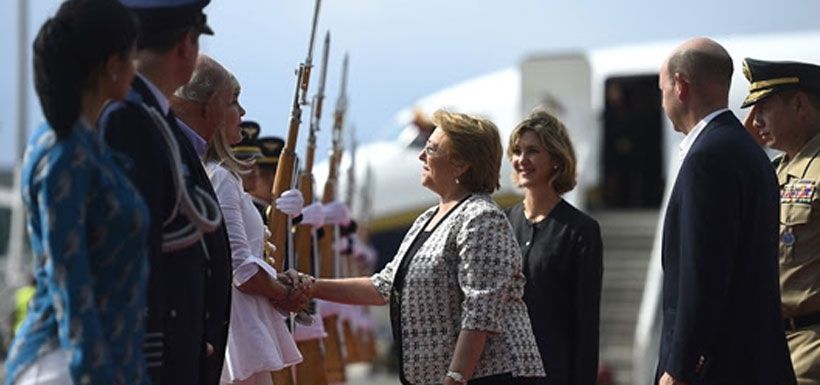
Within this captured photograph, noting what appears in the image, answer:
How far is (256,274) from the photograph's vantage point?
5129 millimetres

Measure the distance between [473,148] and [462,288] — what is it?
508mm

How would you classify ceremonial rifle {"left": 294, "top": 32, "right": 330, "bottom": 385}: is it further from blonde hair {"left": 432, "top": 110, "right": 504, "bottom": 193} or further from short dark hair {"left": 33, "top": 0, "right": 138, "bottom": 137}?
short dark hair {"left": 33, "top": 0, "right": 138, "bottom": 137}

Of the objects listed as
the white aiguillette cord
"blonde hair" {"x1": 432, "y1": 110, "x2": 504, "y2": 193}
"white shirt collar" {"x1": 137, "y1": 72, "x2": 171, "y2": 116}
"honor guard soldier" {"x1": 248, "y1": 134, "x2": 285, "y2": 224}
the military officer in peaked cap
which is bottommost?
"honor guard soldier" {"x1": 248, "y1": 134, "x2": 285, "y2": 224}

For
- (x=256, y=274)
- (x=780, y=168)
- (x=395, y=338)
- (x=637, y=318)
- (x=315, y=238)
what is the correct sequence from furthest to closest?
(x=637, y=318) → (x=315, y=238) → (x=780, y=168) → (x=395, y=338) → (x=256, y=274)

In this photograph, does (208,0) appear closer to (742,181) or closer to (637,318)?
(742,181)

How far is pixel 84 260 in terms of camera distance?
352cm

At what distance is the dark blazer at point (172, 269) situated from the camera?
3.87 metres

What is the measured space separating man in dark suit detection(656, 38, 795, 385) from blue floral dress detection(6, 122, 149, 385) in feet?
6.35

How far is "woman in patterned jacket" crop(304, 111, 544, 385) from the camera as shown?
5.43 m

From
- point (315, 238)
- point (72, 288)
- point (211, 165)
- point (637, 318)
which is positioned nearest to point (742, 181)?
point (211, 165)

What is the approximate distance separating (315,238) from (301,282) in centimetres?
263

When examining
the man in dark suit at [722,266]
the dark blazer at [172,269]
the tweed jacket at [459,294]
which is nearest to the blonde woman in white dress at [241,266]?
the tweed jacket at [459,294]

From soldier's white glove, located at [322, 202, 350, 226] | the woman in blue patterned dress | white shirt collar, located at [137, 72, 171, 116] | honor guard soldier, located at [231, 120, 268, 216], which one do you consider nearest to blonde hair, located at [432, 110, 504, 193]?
honor guard soldier, located at [231, 120, 268, 216]

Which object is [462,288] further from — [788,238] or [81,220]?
[81,220]
